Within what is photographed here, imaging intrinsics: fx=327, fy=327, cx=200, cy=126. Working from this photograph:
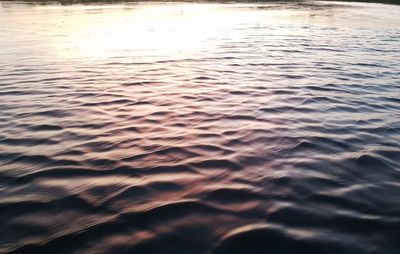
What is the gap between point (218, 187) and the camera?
5.28m

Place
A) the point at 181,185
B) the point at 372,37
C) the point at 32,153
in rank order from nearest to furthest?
the point at 181,185 → the point at 32,153 → the point at 372,37

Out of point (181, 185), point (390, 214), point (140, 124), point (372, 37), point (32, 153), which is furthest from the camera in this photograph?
point (372, 37)

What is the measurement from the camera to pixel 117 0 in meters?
90.0

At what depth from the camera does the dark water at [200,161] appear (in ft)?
13.8

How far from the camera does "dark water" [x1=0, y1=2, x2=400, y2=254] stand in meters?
4.20

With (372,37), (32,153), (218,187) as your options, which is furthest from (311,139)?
(372,37)

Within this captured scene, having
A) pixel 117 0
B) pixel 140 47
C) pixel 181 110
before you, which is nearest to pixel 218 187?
pixel 181 110

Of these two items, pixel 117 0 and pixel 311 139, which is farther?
pixel 117 0

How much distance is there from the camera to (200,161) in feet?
20.2

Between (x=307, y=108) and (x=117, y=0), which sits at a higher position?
(x=117, y=0)

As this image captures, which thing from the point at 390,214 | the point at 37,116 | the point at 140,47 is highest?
the point at 140,47

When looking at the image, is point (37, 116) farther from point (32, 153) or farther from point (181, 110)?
point (181, 110)

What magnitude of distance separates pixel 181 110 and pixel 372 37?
21.2 metres

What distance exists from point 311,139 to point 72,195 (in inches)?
195
